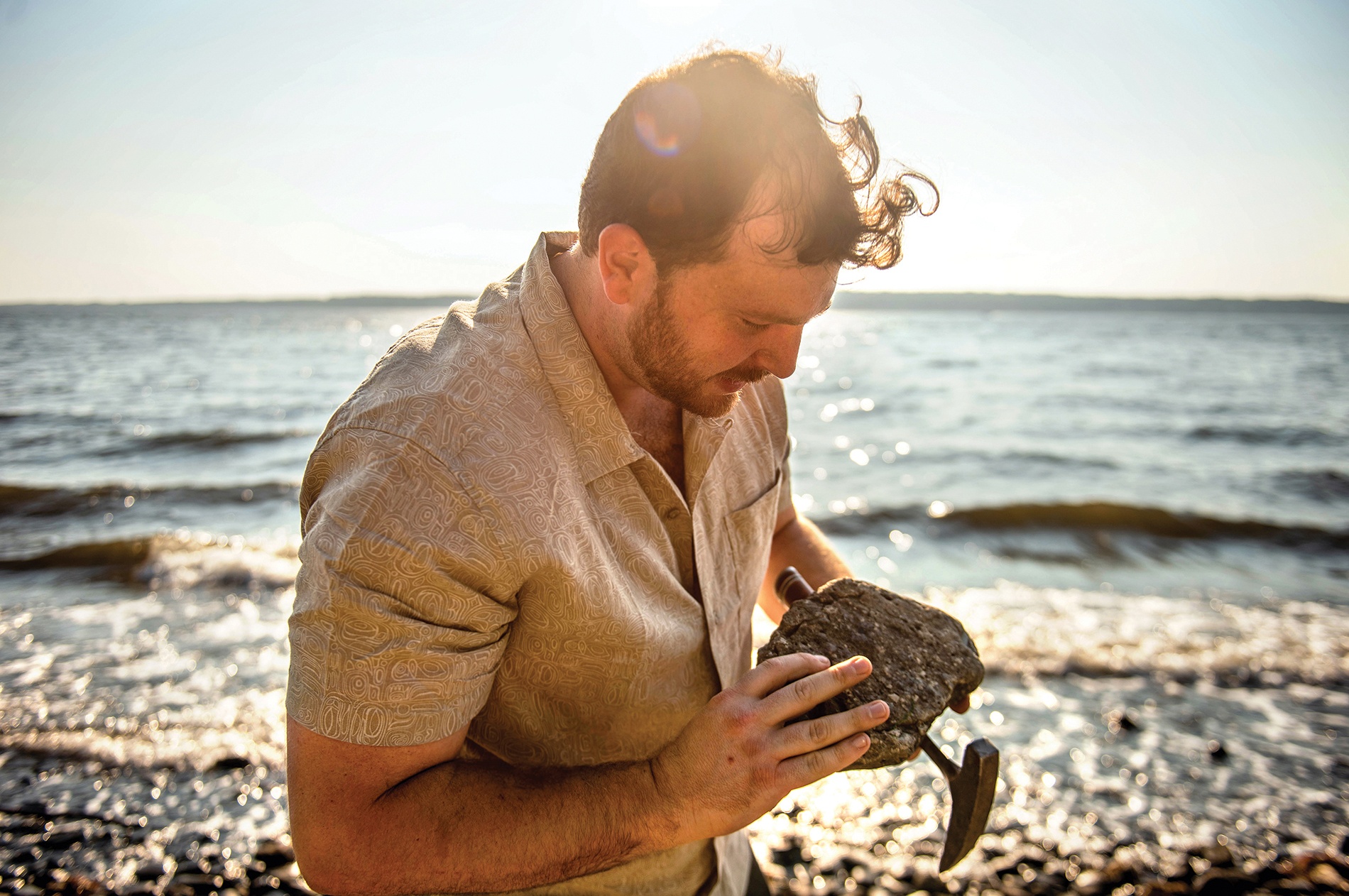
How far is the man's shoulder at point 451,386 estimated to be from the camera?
1390mm

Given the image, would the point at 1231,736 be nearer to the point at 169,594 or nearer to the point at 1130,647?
the point at 1130,647

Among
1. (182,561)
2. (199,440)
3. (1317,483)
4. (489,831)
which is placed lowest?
(199,440)

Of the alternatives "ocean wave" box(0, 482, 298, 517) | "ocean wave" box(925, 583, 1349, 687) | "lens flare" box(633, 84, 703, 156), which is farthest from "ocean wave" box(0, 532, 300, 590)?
"lens flare" box(633, 84, 703, 156)

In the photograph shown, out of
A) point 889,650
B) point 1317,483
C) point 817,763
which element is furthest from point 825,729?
point 1317,483

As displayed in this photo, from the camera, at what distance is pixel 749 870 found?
2.43m

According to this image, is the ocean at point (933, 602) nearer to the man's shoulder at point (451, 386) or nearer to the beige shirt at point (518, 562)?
the beige shirt at point (518, 562)

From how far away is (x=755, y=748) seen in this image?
1.54m

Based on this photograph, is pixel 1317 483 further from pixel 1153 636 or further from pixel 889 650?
pixel 889 650

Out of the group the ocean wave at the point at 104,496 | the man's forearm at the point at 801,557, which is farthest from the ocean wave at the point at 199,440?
the man's forearm at the point at 801,557

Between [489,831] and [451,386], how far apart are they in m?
0.86

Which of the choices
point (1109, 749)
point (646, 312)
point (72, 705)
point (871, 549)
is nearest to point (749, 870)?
point (646, 312)

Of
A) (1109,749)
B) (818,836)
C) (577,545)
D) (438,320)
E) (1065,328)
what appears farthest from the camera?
(1065,328)

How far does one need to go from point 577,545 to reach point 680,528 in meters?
0.40

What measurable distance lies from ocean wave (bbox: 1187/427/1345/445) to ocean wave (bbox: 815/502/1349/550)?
7.97 metres
